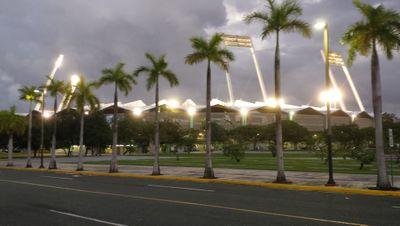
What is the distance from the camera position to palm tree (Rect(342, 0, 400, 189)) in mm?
19828

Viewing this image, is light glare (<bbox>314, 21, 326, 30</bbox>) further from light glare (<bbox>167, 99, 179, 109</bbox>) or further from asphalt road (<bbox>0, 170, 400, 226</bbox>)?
light glare (<bbox>167, 99, 179, 109</bbox>)

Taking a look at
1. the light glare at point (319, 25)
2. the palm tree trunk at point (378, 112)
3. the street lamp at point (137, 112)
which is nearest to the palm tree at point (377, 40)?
the palm tree trunk at point (378, 112)

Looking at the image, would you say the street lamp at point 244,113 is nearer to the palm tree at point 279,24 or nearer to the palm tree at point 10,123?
the palm tree at point 10,123

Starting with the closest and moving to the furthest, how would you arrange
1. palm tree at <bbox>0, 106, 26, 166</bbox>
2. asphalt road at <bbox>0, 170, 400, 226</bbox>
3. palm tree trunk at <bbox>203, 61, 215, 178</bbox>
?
asphalt road at <bbox>0, 170, 400, 226</bbox>
palm tree trunk at <bbox>203, 61, 215, 178</bbox>
palm tree at <bbox>0, 106, 26, 166</bbox>

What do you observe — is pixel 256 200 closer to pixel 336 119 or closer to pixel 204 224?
pixel 204 224

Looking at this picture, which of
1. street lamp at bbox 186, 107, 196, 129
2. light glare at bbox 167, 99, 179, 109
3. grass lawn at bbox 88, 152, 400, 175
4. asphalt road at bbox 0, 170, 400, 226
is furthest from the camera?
street lamp at bbox 186, 107, 196, 129

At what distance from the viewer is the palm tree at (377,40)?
65.1 feet

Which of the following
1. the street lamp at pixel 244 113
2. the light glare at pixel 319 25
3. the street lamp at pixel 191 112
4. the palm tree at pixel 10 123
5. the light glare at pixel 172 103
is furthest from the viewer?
the street lamp at pixel 191 112

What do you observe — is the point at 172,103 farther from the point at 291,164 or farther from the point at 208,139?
the point at 208,139

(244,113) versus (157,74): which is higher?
(244,113)

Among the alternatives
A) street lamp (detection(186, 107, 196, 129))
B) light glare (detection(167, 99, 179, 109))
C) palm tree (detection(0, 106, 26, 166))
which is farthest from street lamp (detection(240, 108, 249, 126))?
palm tree (detection(0, 106, 26, 166))

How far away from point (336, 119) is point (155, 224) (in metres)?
178

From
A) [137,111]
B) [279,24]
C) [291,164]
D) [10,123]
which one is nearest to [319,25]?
[279,24]

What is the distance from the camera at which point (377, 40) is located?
2066 cm
